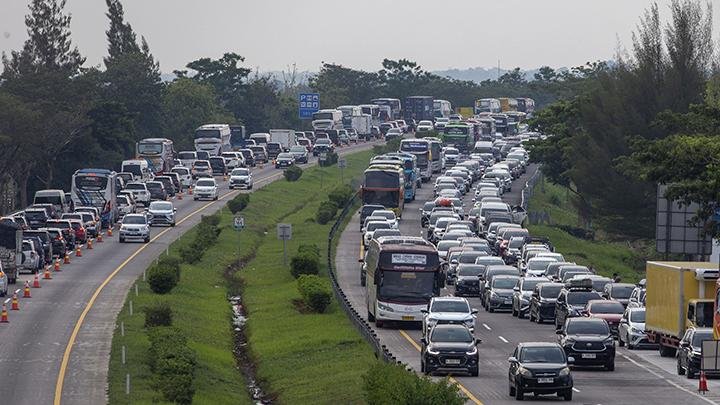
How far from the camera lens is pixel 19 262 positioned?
75125mm

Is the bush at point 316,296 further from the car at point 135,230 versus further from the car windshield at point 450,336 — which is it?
the car at point 135,230

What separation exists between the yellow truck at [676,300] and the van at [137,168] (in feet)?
245

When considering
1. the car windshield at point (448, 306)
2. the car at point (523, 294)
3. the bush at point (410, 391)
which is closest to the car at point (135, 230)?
the car at point (523, 294)

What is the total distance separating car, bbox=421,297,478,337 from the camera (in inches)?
2029

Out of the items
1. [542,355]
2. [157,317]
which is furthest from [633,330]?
[157,317]

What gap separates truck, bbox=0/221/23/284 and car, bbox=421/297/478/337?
22870mm

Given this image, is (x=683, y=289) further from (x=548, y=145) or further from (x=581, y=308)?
(x=548, y=145)

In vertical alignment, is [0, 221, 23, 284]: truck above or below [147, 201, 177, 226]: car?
above

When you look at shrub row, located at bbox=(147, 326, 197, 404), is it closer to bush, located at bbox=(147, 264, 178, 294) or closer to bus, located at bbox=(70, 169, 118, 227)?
bush, located at bbox=(147, 264, 178, 294)

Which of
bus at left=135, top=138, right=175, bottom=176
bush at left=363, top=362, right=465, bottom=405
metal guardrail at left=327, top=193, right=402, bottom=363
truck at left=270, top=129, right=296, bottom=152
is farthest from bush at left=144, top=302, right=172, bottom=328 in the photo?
truck at left=270, top=129, right=296, bottom=152

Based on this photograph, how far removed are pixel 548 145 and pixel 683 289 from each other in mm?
76680

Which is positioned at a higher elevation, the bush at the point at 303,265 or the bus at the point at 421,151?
the bus at the point at 421,151

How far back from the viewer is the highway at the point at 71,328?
4347 centimetres

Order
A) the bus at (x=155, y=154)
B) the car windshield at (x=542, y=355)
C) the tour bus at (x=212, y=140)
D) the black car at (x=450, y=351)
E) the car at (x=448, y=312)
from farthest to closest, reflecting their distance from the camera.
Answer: the tour bus at (x=212, y=140), the bus at (x=155, y=154), the car at (x=448, y=312), the black car at (x=450, y=351), the car windshield at (x=542, y=355)
